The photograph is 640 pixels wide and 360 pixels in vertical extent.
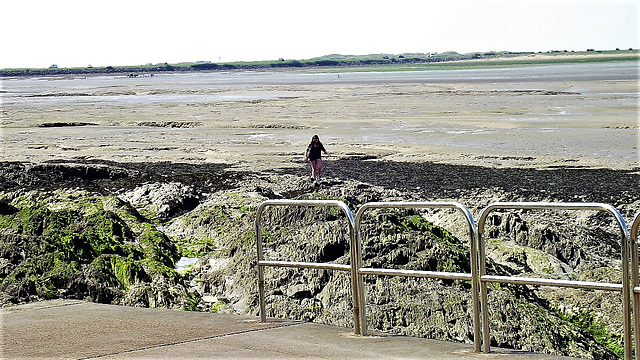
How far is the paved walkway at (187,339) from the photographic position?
5.43 metres

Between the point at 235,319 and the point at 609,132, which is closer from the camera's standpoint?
the point at 235,319

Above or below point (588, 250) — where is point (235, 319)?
above

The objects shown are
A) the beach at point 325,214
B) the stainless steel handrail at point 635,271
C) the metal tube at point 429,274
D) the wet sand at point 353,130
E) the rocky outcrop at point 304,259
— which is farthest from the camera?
the wet sand at point 353,130

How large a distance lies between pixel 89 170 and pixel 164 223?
5.25m

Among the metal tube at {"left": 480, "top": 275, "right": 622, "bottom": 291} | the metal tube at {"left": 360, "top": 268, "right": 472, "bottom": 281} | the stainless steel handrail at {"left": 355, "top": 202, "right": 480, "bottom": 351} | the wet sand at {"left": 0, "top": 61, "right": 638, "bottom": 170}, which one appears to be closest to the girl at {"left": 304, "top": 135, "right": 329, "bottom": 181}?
the wet sand at {"left": 0, "top": 61, "right": 638, "bottom": 170}

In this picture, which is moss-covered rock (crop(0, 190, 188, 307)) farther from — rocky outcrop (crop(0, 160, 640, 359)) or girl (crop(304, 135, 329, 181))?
girl (crop(304, 135, 329, 181))

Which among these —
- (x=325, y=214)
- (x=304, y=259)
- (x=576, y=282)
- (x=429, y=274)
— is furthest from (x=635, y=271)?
(x=325, y=214)

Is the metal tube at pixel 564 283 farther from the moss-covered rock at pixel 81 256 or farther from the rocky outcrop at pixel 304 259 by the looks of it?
the moss-covered rock at pixel 81 256

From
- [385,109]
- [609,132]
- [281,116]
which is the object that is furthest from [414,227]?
[385,109]

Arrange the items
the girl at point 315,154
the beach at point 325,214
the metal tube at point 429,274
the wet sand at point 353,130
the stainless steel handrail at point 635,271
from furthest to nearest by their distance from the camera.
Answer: the wet sand at point 353,130, the girl at point 315,154, the beach at point 325,214, the metal tube at point 429,274, the stainless steel handrail at point 635,271

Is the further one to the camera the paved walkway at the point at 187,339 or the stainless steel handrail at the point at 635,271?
the paved walkway at the point at 187,339

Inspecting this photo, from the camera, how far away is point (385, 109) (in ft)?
131

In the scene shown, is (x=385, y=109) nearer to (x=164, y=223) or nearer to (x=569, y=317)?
(x=164, y=223)

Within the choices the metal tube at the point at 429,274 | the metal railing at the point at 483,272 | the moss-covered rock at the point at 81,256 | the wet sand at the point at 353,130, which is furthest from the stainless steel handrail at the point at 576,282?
the wet sand at the point at 353,130
